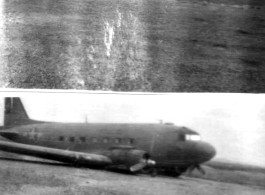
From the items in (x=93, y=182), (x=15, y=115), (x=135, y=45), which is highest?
(x=135, y=45)

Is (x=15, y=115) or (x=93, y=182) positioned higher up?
(x=15, y=115)

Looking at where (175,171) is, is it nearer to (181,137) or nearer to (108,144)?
(181,137)

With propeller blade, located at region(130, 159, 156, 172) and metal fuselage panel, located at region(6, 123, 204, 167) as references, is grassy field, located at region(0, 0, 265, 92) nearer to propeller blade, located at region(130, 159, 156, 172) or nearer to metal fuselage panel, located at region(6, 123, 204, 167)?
metal fuselage panel, located at region(6, 123, 204, 167)

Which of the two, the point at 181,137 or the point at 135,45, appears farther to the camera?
the point at 135,45

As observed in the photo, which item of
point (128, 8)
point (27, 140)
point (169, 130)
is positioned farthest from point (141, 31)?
point (27, 140)

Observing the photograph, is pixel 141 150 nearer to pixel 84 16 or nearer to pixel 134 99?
pixel 134 99

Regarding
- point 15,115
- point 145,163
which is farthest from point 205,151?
point 15,115
